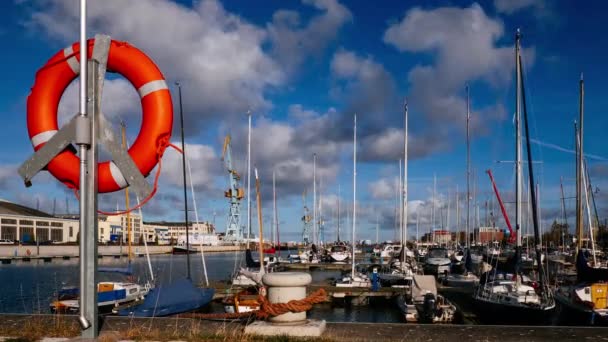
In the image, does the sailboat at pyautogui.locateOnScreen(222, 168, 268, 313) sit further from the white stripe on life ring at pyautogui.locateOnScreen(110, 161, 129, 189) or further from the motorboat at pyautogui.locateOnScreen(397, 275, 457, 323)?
the motorboat at pyautogui.locateOnScreen(397, 275, 457, 323)

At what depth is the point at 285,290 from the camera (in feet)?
27.0

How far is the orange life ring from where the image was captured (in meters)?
9.16

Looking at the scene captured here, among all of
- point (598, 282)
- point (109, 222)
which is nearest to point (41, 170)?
point (598, 282)

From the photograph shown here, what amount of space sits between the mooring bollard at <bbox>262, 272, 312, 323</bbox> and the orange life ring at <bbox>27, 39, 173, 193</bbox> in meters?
2.89

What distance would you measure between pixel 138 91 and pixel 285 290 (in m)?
4.29

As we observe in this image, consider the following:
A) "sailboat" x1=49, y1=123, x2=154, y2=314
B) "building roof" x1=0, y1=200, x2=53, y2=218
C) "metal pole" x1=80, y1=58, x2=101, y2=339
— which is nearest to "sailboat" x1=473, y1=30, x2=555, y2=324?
"sailboat" x1=49, y1=123, x2=154, y2=314

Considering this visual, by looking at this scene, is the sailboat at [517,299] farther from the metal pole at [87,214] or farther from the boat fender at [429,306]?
the metal pole at [87,214]

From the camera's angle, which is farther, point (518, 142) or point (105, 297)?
point (518, 142)

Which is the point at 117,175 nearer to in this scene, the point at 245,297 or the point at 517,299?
the point at 245,297

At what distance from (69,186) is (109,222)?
149 meters

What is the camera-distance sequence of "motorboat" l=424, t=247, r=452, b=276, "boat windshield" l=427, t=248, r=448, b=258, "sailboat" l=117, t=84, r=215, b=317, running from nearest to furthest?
1. "sailboat" l=117, t=84, r=215, b=317
2. "motorboat" l=424, t=247, r=452, b=276
3. "boat windshield" l=427, t=248, r=448, b=258

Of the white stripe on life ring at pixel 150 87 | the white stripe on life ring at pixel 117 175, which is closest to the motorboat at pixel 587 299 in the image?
the white stripe on life ring at pixel 150 87

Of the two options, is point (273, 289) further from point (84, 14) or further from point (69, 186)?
point (84, 14)

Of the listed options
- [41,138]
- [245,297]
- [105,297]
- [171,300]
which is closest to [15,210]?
[105,297]
